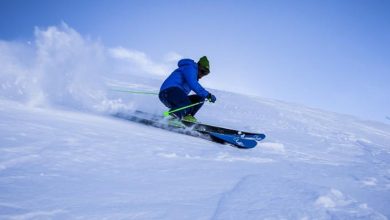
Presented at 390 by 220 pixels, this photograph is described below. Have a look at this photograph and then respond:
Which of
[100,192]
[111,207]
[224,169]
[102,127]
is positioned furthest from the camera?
[102,127]

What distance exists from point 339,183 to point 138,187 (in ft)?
9.73

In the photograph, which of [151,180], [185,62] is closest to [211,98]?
[185,62]

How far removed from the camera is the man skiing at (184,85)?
672 centimetres

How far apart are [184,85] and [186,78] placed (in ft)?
0.88

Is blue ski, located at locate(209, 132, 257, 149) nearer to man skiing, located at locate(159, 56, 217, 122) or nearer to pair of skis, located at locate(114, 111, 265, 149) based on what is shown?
pair of skis, located at locate(114, 111, 265, 149)

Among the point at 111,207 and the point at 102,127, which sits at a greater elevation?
the point at 102,127

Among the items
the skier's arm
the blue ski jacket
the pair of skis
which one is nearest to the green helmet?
the blue ski jacket

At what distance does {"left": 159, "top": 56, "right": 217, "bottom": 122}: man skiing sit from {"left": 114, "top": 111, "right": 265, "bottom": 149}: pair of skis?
33 cm

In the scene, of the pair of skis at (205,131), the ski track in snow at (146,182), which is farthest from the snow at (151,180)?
the pair of skis at (205,131)

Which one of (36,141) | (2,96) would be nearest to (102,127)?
(36,141)

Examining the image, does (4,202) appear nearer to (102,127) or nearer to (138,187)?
(138,187)

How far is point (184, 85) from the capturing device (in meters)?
6.95

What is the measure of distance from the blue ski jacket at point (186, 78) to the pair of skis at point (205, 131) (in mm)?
831

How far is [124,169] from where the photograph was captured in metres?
3.04
